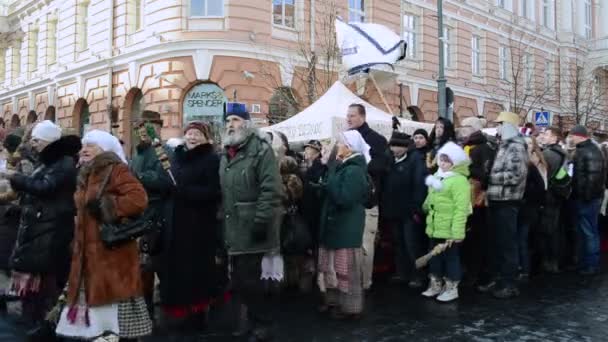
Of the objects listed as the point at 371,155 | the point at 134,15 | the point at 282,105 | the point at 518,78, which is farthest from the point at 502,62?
the point at 371,155

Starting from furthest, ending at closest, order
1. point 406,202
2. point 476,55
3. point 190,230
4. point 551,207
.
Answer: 1. point 476,55
2. point 551,207
3. point 406,202
4. point 190,230

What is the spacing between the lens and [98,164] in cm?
445

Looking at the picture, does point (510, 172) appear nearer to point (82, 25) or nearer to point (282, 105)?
point (282, 105)

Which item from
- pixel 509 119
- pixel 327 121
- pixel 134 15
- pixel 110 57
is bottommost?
pixel 509 119

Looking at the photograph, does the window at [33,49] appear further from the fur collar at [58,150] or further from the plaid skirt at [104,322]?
the plaid skirt at [104,322]

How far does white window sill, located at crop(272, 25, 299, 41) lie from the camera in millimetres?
19172

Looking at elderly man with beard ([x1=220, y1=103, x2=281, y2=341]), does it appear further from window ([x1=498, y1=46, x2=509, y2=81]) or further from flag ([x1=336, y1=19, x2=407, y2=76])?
window ([x1=498, y1=46, x2=509, y2=81])

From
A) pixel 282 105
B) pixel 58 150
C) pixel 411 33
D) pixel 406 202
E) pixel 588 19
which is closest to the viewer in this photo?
pixel 58 150

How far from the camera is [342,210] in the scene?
5.99 m

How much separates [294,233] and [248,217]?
123 centimetres

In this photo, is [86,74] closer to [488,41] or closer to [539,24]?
[488,41]

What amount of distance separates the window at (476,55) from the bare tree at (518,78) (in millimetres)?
810

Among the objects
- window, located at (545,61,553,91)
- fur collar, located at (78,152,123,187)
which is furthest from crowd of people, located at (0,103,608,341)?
window, located at (545,61,553,91)

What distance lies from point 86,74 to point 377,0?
11.1 metres
